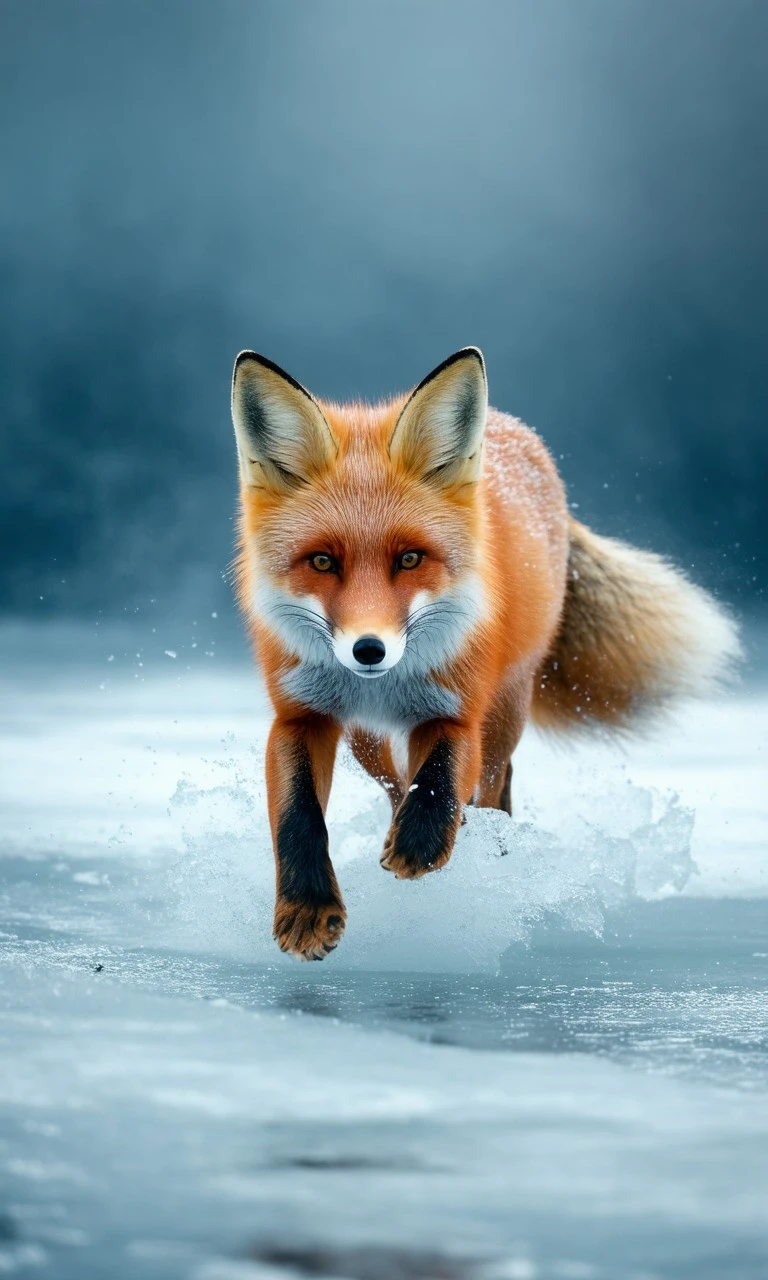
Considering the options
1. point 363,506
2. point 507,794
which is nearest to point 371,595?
point 363,506

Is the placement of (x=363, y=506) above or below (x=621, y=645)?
below

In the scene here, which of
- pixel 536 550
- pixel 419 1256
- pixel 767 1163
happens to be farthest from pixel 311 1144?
pixel 536 550

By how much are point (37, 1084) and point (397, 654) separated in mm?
1294

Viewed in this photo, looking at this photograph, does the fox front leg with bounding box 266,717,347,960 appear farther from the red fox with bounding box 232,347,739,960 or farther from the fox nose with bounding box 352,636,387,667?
the fox nose with bounding box 352,636,387,667

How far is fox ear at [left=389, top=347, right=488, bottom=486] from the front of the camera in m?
3.35

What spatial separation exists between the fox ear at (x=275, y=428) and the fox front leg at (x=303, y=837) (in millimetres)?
781

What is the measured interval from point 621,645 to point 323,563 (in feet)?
8.59

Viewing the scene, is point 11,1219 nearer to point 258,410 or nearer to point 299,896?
point 299,896

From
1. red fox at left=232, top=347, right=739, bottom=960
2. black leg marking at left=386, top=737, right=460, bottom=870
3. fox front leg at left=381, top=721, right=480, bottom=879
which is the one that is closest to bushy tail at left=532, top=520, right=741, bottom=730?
red fox at left=232, top=347, right=739, bottom=960

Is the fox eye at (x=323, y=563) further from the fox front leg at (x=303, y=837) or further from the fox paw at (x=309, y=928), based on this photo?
the fox paw at (x=309, y=928)

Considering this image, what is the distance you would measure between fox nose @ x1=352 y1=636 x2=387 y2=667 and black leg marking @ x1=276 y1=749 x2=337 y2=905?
0.65 m

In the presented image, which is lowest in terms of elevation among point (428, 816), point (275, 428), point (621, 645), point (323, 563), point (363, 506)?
point (428, 816)

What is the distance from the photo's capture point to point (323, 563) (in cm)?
322

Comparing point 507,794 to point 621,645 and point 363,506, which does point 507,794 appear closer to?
point 621,645
